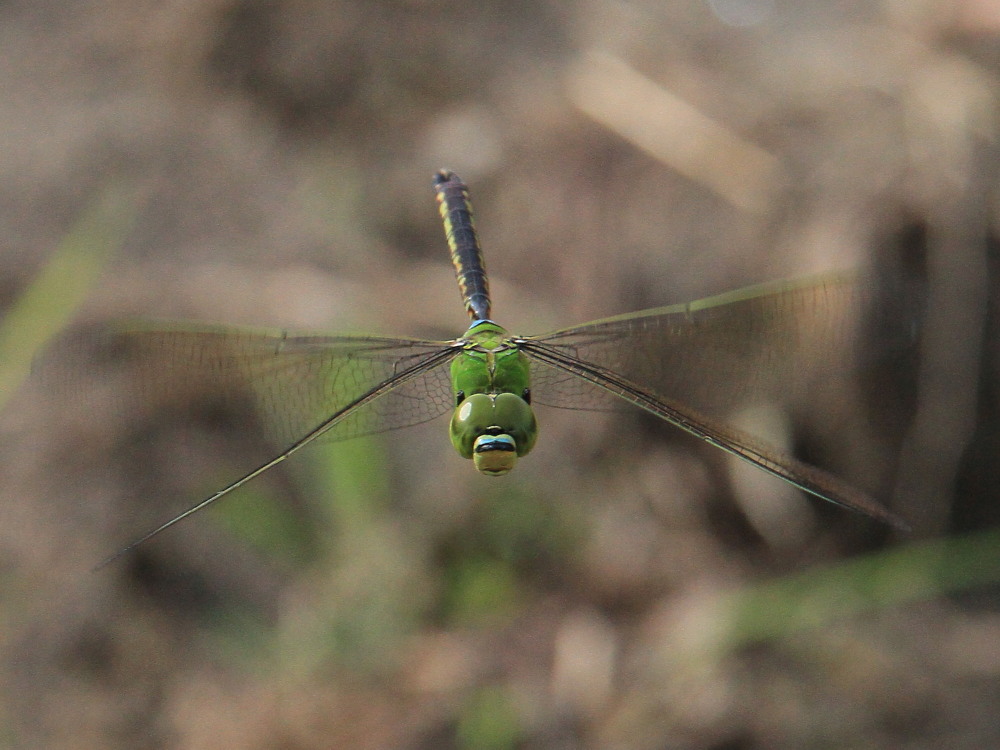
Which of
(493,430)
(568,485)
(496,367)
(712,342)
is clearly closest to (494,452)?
(493,430)

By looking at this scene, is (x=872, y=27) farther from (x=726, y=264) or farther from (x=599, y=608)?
(x=599, y=608)

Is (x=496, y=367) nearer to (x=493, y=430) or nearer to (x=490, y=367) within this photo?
(x=490, y=367)

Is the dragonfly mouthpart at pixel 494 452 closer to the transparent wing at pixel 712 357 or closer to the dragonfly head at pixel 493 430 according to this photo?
the dragonfly head at pixel 493 430

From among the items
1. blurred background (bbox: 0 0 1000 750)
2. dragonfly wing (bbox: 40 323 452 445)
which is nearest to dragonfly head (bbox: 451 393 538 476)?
dragonfly wing (bbox: 40 323 452 445)

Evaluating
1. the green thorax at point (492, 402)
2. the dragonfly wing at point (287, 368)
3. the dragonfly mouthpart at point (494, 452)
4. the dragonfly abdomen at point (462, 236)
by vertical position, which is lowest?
the dragonfly mouthpart at point (494, 452)

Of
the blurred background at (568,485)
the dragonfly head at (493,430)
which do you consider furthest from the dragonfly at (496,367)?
the blurred background at (568,485)

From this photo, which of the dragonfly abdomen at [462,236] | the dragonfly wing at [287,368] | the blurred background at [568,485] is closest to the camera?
the dragonfly wing at [287,368]

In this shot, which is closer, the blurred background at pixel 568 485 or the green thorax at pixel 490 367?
the green thorax at pixel 490 367

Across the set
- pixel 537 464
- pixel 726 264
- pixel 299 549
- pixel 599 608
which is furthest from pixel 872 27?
pixel 299 549
